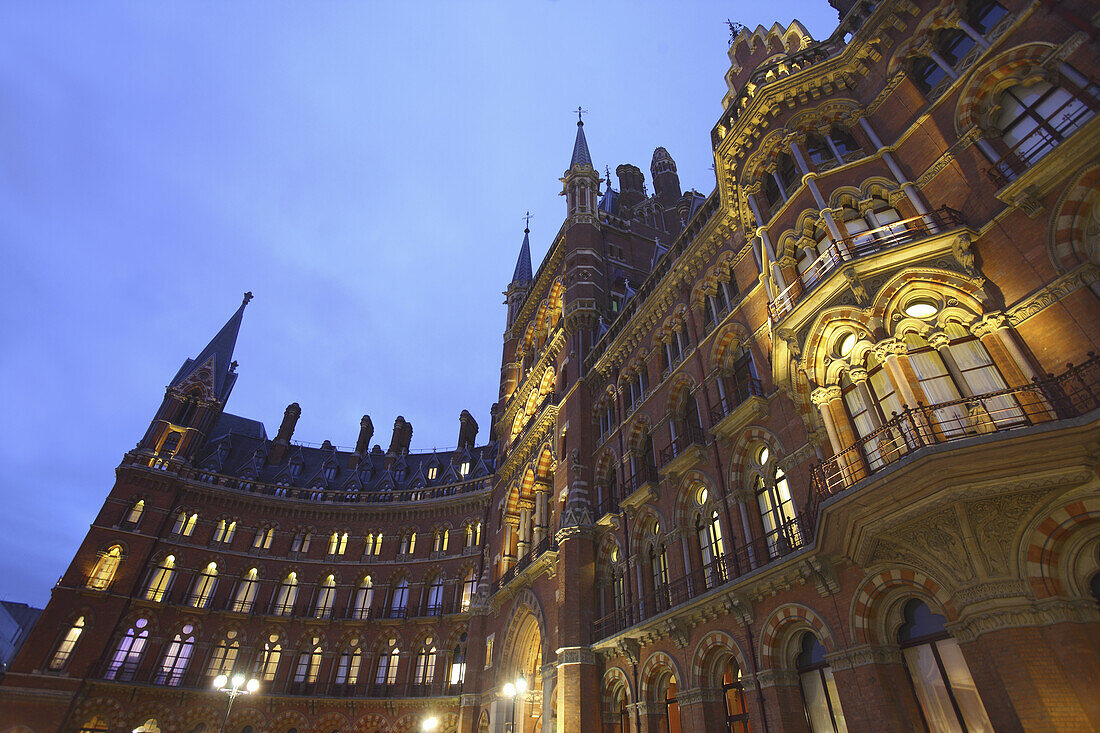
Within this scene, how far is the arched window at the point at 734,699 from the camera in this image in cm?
1472

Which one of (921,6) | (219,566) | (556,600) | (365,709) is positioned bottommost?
(365,709)

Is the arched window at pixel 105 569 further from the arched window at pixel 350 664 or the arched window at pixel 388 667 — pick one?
the arched window at pixel 388 667

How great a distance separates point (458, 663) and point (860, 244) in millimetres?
35050

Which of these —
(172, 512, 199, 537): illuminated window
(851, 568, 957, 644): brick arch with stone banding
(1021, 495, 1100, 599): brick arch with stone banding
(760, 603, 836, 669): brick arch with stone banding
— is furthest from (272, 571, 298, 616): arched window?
(1021, 495, 1100, 599): brick arch with stone banding

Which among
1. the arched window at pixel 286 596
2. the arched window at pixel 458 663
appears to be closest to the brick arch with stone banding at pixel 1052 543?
the arched window at pixel 458 663

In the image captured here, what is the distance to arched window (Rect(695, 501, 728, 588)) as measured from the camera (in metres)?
16.5

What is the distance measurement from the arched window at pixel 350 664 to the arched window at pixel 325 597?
2922mm

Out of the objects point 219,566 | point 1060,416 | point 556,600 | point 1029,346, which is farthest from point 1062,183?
point 219,566

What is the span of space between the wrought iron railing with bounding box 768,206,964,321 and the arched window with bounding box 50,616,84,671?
42769mm

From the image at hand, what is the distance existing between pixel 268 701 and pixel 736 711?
3276cm

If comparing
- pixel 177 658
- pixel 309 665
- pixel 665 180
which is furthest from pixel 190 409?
pixel 665 180

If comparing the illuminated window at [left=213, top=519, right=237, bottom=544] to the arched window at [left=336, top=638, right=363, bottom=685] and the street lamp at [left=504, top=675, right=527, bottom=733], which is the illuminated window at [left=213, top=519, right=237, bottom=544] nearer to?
the arched window at [left=336, top=638, right=363, bottom=685]

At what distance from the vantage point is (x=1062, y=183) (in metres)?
10.7

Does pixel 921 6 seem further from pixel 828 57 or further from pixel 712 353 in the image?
pixel 712 353
